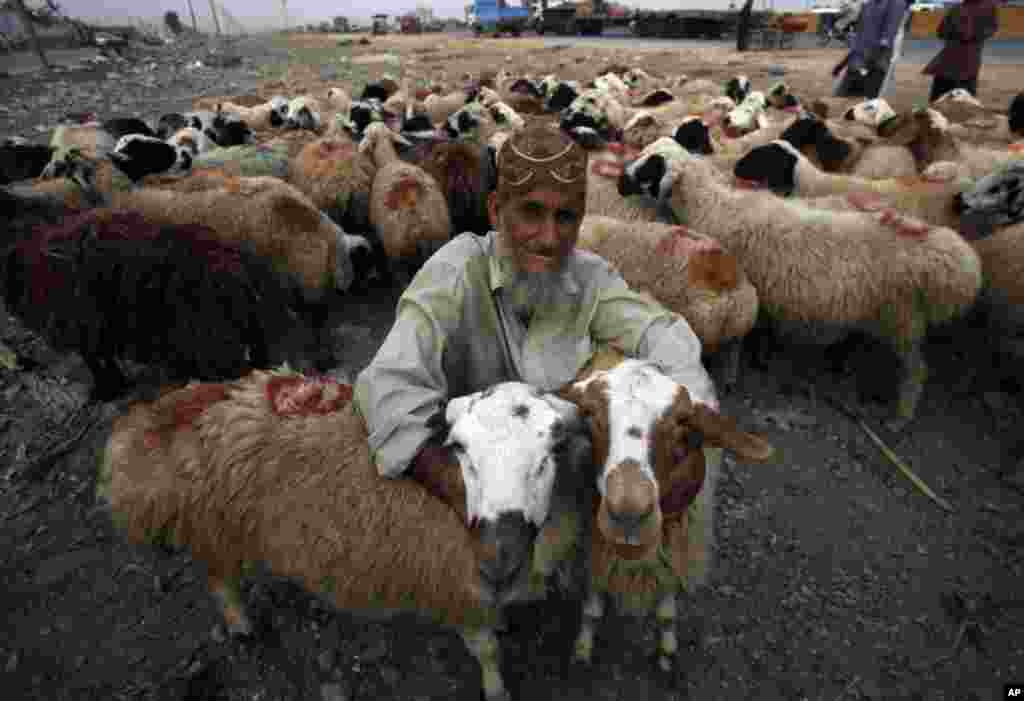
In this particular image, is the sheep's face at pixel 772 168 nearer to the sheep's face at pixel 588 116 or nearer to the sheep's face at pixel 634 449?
the sheep's face at pixel 588 116

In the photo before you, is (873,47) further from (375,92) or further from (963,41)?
(375,92)

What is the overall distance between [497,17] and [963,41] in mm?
52377

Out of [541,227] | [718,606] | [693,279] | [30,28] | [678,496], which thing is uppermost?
[30,28]

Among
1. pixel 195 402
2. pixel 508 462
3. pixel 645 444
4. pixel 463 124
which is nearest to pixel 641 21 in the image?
pixel 463 124

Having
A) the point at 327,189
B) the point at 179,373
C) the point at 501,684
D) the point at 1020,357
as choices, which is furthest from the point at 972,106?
the point at 179,373

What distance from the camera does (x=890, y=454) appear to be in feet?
12.1

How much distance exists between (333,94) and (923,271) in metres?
12.0

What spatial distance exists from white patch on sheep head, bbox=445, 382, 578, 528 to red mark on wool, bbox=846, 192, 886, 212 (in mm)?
4252

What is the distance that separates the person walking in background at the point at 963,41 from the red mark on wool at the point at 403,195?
30.1 ft

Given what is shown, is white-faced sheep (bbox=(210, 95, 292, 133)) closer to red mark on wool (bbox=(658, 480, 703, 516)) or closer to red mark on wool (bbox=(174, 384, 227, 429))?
red mark on wool (bbox=(174, 384, 227, 429))

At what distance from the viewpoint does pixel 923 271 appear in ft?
11.8

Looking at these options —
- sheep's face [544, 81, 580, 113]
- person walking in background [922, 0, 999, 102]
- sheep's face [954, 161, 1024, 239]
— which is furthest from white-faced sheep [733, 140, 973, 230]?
sheep's face [544, 81, 580, 113]

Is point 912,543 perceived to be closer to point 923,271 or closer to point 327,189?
point 923,271

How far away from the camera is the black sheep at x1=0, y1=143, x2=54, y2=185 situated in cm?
643
